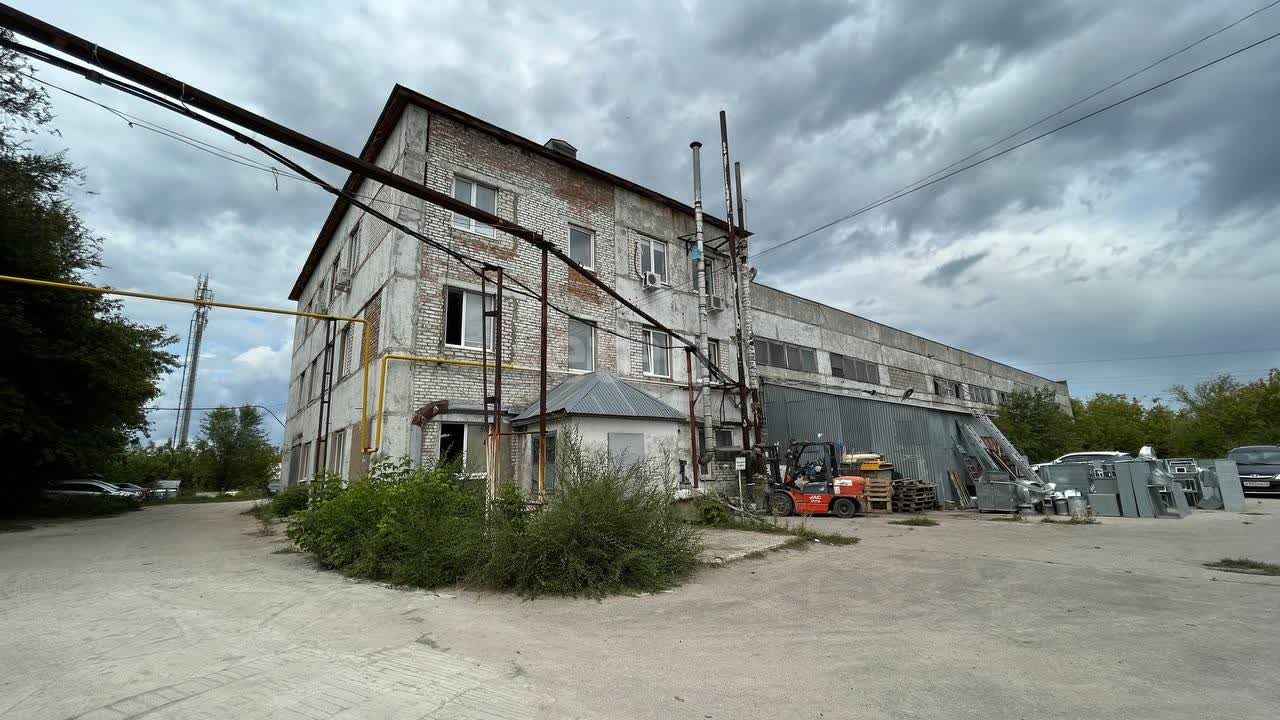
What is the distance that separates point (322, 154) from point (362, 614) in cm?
576

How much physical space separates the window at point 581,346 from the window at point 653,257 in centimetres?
321

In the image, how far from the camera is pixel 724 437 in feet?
61.9

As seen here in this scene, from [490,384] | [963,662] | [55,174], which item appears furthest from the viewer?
[55,174]

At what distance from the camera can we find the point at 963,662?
4363mm

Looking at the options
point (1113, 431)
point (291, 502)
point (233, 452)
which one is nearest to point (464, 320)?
A: point (291, 502)

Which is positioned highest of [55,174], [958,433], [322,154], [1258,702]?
[55,174]

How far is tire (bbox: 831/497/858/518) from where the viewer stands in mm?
16000

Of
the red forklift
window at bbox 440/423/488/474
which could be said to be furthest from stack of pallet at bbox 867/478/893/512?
window at bbox 440/423/488/474

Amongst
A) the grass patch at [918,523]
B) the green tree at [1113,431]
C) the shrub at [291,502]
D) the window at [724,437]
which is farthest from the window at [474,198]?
the green tree at [1113,431]

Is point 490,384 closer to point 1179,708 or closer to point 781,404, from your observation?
point 781,404

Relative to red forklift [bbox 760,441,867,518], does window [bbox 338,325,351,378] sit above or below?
above

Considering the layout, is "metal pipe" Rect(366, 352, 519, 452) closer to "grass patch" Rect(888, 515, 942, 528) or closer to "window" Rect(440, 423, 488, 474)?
"window" Rect(440, 423, 488, 474)

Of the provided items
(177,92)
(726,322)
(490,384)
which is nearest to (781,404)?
(726,322)

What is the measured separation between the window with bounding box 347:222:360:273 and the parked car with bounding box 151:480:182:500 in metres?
26.0
